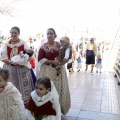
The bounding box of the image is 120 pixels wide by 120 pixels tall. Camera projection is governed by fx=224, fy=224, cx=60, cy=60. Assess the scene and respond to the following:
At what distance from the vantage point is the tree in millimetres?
13891

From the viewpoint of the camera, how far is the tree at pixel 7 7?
547 inches

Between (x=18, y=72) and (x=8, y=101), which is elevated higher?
(x=18, y=72)

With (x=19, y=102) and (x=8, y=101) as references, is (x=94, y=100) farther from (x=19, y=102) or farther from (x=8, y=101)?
(x=8, y=101)

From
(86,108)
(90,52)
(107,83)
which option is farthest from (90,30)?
(86,108)

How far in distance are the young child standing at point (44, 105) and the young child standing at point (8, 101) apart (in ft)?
0.57

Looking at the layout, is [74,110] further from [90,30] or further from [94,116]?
[90,30]

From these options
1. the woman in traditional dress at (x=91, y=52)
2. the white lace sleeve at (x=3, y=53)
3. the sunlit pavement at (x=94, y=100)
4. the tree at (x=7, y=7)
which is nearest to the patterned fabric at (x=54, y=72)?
the sunlit pavement at (x=94, y=100)

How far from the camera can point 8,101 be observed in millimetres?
2721

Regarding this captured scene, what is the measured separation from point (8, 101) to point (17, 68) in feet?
3.17

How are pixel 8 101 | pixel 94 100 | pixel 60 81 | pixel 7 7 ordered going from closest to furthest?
pixel 8 101, pixel 60 81, pixel 94 100, pixel 7 7

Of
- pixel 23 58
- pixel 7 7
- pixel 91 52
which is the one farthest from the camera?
pixel 7 7

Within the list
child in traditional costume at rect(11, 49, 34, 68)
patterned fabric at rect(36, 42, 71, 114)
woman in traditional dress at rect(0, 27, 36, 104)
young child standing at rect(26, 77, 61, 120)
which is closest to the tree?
woman in traditional dress at rect(0, 27, 36, 104)

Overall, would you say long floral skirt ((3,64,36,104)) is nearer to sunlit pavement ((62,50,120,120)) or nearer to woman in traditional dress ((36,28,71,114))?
woman in traditional dress ((36,28,71,114))

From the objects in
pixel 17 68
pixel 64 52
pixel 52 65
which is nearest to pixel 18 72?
pixel 17 68
